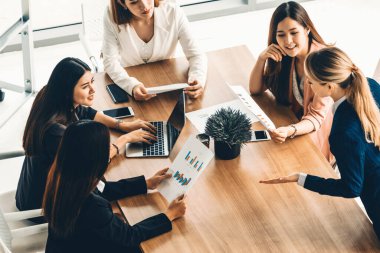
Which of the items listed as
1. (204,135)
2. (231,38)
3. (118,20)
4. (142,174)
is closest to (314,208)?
(204,135)

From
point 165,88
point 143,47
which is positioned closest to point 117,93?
A: point 165,88

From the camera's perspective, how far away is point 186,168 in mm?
2469

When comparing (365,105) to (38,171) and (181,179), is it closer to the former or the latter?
(181,179)

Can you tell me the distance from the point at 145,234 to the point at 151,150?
54cm

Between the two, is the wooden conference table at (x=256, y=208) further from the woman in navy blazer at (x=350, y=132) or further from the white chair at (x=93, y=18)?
the white chair at (x=93, y=18)

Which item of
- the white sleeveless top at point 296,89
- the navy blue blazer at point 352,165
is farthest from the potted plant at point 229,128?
the white sleeveless top at point 296,89

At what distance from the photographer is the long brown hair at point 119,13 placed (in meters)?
3.25

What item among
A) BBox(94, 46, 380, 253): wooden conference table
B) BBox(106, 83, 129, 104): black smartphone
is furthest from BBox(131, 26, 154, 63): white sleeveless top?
BBox(94, 46, 380, 253): wooden conference table

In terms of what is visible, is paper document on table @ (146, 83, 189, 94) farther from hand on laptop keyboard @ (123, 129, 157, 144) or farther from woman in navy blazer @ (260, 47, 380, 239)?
woman in navy blazer @ (260, 47, 380, 239)

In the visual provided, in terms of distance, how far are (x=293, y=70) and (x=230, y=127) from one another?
67cm

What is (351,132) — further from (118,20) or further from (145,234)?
(118,20)

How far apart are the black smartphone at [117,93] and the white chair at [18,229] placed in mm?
695

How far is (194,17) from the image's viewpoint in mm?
5215

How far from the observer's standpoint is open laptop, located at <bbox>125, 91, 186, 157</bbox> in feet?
8.98
